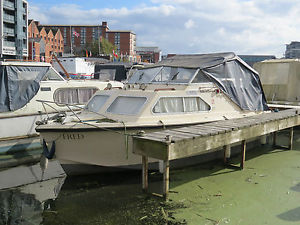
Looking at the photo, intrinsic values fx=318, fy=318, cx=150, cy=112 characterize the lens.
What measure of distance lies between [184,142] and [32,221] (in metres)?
3.53

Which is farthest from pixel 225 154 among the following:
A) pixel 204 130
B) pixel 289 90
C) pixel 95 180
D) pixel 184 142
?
pixel 289 90

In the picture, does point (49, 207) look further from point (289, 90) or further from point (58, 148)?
point (289, 90)

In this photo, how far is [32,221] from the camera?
6.50 m

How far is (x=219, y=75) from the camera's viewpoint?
9969 millimetres

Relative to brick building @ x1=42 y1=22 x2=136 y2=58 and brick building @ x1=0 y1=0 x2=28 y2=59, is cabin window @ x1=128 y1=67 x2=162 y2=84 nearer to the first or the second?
brick building @ x1=0 y1=0 x2=28 y2=59

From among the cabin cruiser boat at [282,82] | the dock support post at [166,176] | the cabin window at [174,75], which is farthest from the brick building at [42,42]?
the dock support post at [166,176]

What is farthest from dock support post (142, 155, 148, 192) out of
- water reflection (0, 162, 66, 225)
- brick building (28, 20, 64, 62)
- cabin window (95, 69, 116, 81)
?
brick building (28, 20, 64, 62)

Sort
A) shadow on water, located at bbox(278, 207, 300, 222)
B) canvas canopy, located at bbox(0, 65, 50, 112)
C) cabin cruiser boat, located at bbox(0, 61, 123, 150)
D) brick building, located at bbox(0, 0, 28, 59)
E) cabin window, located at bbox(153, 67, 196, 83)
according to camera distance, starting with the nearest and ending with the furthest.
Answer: shadow on water, located at bbox(278, 207, 300, 222), cabin window, located at bbox(153, 67, 196, 83), cabin cruiser boat, located at bbox(0, 61, 123, 150), canvas canopy, located at bbox(0, 65, 50, 112), brick building, located at bbox(0, 0, 28, 59)

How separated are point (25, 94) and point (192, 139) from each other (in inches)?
266

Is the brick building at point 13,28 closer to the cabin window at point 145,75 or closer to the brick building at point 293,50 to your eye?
the cabin window at point 145,75

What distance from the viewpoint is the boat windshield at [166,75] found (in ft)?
31.7

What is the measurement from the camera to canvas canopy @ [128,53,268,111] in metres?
9.72

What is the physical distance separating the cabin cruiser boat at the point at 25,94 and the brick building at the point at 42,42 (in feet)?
134

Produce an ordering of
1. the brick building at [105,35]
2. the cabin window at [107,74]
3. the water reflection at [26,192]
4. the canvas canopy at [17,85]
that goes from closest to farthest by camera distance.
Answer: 1. the water reflection at [26,192]
2. the canvas canopy at [17,85]
3. the cabin window at [107,74]
4. the brick building at [105,35]
